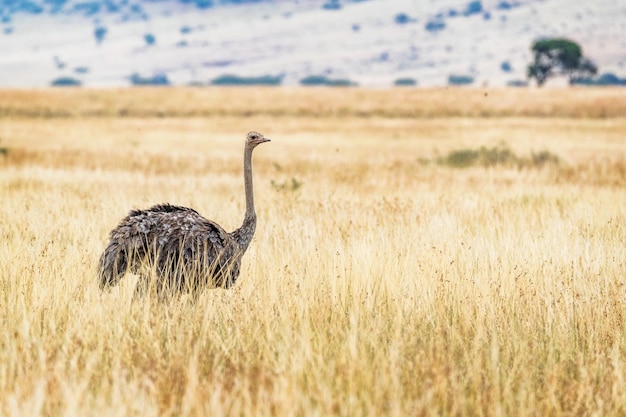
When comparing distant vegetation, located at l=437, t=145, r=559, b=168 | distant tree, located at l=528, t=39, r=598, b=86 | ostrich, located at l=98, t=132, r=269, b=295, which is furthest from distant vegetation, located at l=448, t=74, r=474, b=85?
ostrich, located at l=98, t=132, r=269, b=295

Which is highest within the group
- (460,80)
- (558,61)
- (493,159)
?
(558,61)

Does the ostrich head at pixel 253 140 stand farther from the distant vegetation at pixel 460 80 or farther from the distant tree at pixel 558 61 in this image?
the distant vegetation at pixel 460 80

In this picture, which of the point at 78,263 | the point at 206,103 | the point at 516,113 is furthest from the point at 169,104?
the point at 78,263

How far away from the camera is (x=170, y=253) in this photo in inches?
279

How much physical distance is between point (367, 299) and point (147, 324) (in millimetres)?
1815

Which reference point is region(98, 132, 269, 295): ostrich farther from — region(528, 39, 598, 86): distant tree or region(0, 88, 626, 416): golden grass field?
region(528, 39, 598, 86): distant tree

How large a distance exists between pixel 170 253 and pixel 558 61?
399 feet

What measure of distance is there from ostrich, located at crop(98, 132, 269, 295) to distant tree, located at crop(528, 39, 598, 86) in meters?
119

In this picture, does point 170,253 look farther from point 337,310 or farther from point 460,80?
point 460,80

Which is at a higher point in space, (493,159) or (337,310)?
(337,310)

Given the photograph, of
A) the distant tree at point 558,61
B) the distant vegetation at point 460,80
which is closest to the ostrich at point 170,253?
the distant tree at point 558,61

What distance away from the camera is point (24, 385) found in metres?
5.01

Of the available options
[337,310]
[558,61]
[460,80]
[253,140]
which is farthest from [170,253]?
[460,80]

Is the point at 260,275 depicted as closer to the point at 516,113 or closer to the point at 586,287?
the point at 586,287
